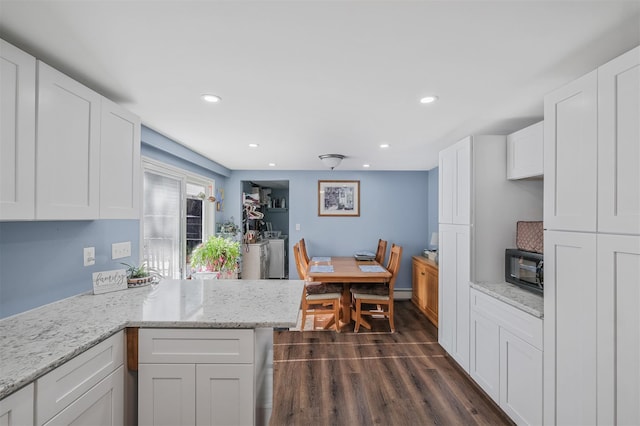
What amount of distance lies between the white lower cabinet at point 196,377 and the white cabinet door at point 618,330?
161 cm

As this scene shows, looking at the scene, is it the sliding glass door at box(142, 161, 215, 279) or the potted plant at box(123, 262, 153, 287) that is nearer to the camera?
the potted plant at box(123, 262, 153, 287)

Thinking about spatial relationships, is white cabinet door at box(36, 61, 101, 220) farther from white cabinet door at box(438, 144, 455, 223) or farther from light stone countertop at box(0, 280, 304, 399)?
white cabinet door at box(438, 144, 455, 223)

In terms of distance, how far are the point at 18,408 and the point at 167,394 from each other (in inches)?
22.4

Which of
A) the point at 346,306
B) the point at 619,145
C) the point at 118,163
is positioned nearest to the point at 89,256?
the point at 118,163

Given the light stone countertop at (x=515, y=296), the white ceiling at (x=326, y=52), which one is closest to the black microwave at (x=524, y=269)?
the light stone countertop at (x=515, y=296)

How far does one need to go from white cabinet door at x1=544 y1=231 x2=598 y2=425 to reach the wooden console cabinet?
2.11 meters

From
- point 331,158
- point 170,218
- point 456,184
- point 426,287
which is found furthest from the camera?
point 426,287

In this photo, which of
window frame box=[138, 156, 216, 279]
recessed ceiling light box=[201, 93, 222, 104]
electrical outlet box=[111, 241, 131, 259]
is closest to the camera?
recessed ceiling light box=[201, 93, 222, 104]

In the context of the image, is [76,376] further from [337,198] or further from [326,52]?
[337,198]

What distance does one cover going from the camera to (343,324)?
11.9 ft

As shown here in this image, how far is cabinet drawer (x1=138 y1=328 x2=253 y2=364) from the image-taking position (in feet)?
4.47

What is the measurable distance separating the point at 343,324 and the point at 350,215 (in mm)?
1976

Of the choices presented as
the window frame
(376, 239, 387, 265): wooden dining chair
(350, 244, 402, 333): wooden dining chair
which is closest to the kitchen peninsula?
the window frame

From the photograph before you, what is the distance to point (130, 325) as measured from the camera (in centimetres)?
140
